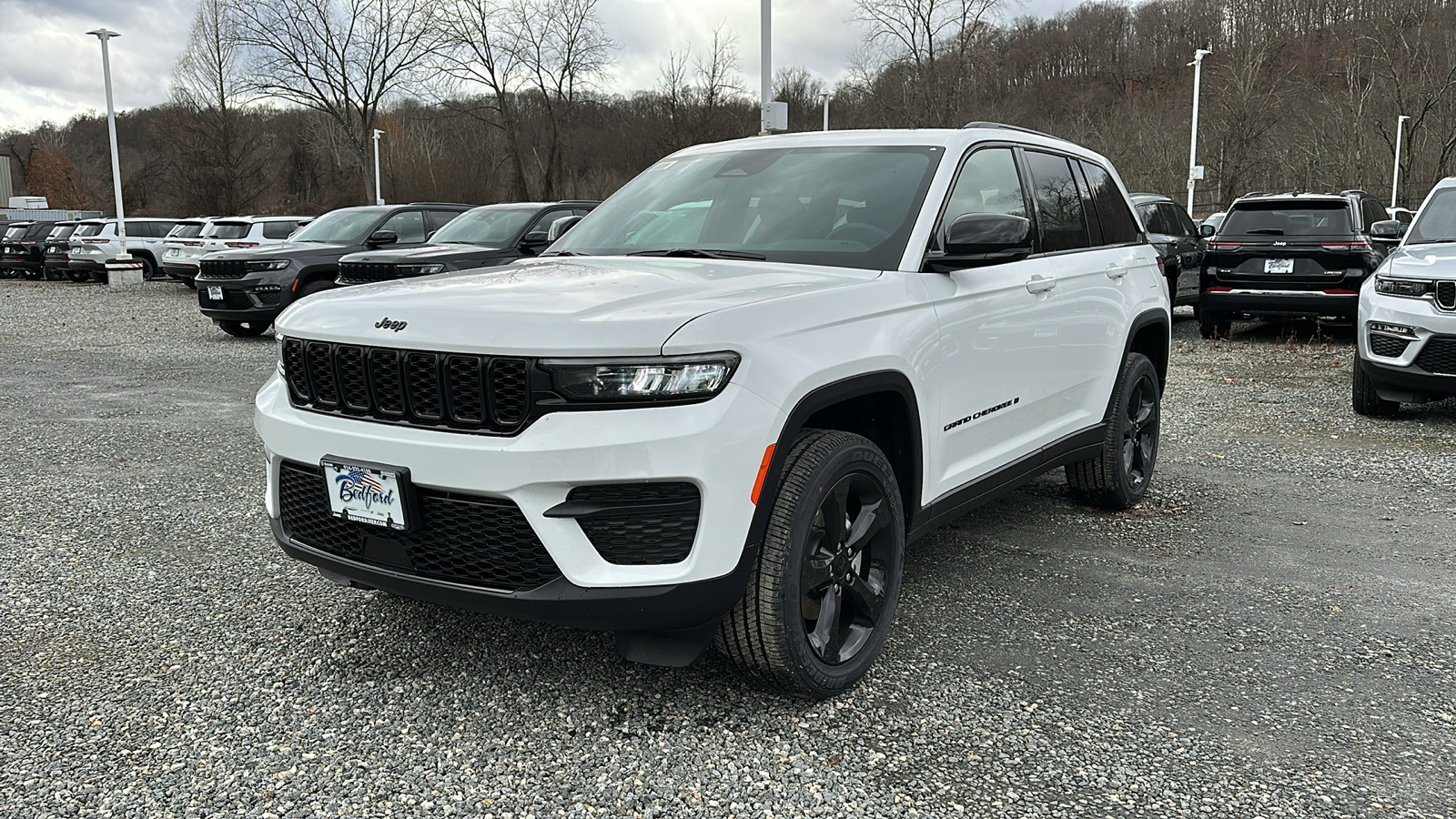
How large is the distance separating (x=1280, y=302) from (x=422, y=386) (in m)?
11.7

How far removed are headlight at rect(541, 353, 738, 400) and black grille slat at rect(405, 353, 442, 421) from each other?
14.7 inches

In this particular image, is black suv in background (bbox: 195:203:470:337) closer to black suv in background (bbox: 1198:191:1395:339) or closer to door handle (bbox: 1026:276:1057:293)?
black suv in background (bbox: 1198:191:1395:339)

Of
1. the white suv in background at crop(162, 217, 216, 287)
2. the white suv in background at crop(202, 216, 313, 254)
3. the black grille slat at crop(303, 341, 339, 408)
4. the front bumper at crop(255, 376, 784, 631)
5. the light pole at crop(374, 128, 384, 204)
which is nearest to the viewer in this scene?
the front bumper at crop(255, 376, 784, 631)

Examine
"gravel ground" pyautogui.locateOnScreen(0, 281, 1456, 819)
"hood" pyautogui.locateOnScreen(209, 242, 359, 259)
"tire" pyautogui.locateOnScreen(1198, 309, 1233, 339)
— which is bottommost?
"gravel ground" pyautogui.locateOnScreen(0, 281, 1456, 819)

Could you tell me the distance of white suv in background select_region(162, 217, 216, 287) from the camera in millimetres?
20406

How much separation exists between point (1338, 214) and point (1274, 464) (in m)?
6.95

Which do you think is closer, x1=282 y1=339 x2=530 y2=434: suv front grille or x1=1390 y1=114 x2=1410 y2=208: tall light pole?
x1=282 y1=339 x2=530 y2=434: suv front grille

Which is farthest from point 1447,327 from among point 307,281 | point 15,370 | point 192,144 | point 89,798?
point 192,144

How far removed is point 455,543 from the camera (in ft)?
9.58

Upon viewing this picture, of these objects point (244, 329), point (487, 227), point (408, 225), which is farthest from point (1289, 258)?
point (244, 329)

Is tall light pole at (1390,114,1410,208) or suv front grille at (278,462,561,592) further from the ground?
tall light pole at (1390,114,1410,208)

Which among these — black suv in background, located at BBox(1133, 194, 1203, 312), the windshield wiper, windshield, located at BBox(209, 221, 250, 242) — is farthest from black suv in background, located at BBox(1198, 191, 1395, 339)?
windshield, located at BBox(209, 221, 250, 242)

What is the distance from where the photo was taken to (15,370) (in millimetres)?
11570

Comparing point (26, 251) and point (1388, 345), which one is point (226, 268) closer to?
point (1388, 345)
